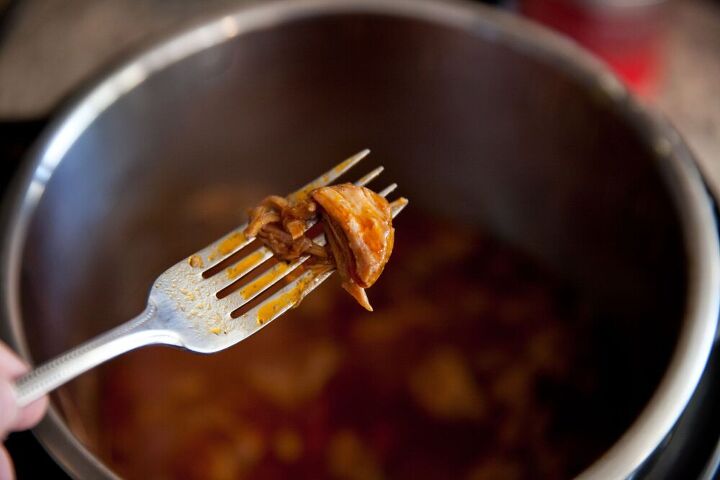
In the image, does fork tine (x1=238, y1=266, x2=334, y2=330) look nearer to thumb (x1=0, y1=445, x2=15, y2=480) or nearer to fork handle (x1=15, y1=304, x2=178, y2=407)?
fork handle (x1=15, y1=304, x2=178, y2=407)

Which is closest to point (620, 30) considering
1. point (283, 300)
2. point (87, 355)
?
point (283, 300)

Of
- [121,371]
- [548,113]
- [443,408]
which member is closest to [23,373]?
[121,371]

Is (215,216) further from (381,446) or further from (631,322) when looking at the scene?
(631,322)

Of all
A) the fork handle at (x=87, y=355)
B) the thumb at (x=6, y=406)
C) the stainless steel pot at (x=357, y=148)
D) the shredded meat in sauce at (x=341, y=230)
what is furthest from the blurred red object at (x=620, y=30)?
the thumb at (x=6, y=406)

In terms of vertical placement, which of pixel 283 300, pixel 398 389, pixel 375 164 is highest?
pixel 375 164

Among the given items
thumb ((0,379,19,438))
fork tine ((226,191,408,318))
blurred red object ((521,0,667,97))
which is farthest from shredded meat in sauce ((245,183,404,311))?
blurred red object ((521,0,667,97))

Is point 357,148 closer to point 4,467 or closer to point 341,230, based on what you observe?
point 341,230

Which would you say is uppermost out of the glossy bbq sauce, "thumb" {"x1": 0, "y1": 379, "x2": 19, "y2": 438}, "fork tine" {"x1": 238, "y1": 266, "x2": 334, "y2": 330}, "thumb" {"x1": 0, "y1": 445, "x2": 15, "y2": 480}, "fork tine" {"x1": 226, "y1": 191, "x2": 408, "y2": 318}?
"thumb" {"x1": 0, "y1": 379, "x2": 19, "y2": 438}

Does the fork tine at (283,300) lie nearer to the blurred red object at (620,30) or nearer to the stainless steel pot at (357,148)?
the stainless steel pot at (357,148)
